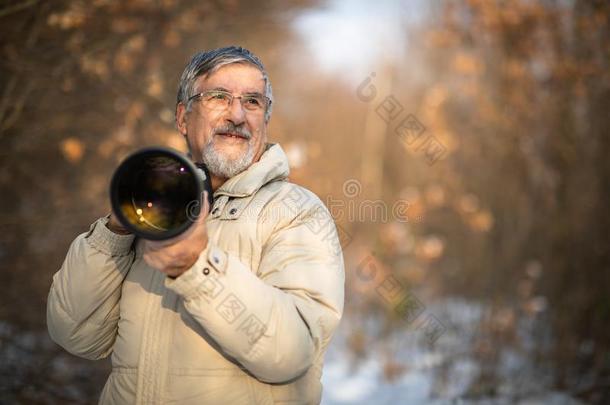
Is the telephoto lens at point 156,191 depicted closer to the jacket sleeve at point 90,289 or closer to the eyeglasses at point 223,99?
the jacket sleeve at point 90,289

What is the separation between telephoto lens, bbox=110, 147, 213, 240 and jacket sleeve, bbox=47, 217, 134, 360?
290 mm

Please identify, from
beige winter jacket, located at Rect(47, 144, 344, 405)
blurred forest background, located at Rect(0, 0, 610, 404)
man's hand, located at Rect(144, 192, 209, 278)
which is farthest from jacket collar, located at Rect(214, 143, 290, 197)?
blurred forest background, located at Rect(0, 0, 610, 404)

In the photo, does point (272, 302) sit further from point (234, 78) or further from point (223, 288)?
point (234, 78)

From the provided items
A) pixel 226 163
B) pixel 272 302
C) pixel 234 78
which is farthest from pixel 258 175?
pixel 272 302

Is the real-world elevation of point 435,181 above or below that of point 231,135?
above

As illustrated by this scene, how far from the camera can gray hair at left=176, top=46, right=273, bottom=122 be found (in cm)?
191

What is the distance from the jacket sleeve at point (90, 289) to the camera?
5.49 feet

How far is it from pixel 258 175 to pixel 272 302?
0.48 meters

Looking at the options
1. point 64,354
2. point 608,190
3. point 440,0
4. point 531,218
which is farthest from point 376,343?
point 440,0

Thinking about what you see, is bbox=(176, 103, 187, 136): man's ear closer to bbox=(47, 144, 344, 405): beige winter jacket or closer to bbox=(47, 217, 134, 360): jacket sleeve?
bbox=(47, 144, 344, 405): beige winter jacket

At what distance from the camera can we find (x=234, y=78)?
1.91 m

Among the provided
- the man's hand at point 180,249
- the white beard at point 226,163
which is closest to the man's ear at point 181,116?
the white beard at point 226,163

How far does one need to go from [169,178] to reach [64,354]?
3.47 metres

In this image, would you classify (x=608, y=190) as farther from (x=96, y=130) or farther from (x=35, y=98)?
(x=35, y=98)
